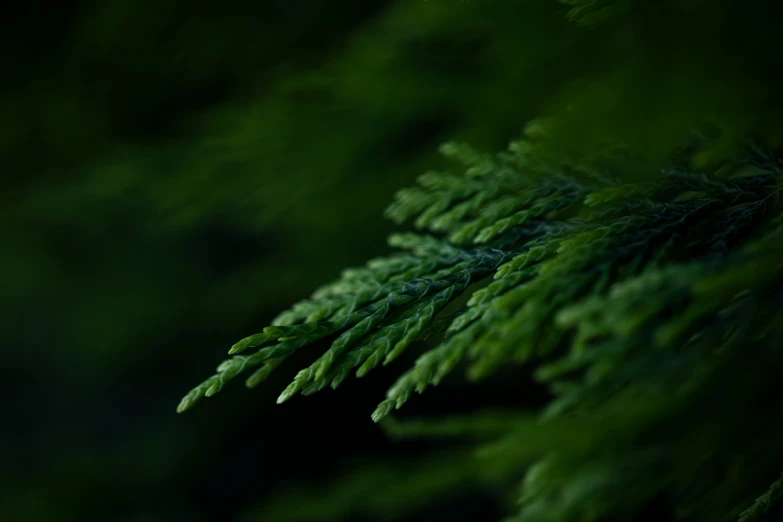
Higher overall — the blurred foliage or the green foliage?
the blurred foliage

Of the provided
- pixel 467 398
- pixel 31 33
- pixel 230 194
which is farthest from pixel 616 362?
pixel 31 33

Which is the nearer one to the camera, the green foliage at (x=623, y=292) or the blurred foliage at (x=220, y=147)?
the green foliage at (x=623, y=292)

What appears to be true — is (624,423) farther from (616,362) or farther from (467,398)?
(467,398)

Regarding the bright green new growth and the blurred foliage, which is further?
the blurred foliage

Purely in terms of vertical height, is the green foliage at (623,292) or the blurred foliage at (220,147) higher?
the blurred foliage at (220,147)

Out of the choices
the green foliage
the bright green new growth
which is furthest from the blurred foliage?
the bright green new growth

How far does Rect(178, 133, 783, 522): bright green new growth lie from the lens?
685 mm

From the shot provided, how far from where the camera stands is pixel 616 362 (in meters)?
0.72

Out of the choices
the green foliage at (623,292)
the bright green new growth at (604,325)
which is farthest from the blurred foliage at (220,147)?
the bright green new growth at (604,325)

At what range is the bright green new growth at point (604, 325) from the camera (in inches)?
27.0

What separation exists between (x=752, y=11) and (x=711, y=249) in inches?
13.3

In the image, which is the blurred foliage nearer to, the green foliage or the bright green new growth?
the green foliage

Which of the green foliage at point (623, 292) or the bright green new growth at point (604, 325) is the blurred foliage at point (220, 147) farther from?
the bright green new growth at point (604, 325)

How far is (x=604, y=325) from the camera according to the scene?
2.19 feet
